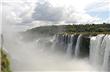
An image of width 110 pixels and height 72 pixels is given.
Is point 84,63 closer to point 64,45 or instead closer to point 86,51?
point 86,51

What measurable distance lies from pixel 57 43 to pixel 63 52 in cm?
532

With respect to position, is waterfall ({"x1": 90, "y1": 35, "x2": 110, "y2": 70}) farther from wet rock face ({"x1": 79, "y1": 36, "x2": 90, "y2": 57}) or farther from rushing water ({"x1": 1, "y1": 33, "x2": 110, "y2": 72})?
wet rock face ({"x1": 79, "y1": 36, "x2": 90, "y2": 57})

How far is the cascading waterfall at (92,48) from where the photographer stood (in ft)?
102

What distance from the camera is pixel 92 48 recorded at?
35156 millimetres

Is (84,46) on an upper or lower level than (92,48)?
lower

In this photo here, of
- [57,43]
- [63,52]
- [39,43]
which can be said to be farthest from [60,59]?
[39,43]

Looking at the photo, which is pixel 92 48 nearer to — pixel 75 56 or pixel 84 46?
pixel 84 46

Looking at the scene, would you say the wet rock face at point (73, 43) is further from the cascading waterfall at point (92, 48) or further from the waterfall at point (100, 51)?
the waterfall at point (100, 51)

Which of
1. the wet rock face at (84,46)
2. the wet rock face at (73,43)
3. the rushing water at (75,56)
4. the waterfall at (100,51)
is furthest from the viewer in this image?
the wet rock face at (73,43)

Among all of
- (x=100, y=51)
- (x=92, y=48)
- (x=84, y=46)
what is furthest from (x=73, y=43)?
(x=100, y=51)

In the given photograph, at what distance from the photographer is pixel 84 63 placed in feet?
118

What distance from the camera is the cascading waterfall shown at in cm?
3111

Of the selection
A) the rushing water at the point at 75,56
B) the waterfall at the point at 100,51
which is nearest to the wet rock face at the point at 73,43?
the rushing water at the point at 75,56

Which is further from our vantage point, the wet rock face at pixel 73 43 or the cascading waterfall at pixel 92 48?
the wet rock face at pixel 73 43
